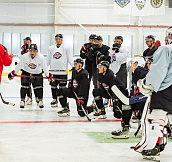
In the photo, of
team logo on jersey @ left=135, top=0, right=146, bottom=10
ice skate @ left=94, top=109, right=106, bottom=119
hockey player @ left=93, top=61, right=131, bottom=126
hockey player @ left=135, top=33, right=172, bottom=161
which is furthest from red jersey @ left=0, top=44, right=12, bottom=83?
team logo on jersey @ left=135, top=0, right=146, bottom=10

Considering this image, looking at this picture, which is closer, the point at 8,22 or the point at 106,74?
the point at 106,74

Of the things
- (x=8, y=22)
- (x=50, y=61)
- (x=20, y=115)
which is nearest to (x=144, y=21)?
(x=8, y=22)

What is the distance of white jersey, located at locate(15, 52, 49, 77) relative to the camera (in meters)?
6.73

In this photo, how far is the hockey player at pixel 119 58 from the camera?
6.83 metres

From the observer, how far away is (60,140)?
13.6ft

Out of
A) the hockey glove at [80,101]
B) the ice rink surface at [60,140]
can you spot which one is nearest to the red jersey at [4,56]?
the ice rink surface at [60,140]

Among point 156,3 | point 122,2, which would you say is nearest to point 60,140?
point 122,2

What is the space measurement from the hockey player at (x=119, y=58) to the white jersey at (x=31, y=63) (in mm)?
1158

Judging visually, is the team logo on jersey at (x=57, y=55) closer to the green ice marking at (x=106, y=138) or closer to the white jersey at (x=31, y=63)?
the white jersey at (x=31, y=63)

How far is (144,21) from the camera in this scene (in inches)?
707

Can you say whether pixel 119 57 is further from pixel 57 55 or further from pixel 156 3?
pixel 156 3

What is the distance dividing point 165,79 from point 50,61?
14.4ft

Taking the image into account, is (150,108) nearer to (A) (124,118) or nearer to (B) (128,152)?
(B) (128,152)

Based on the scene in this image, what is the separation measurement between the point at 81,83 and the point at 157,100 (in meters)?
2.70
